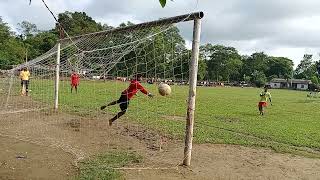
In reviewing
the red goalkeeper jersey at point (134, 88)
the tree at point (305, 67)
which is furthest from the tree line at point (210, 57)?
the red goalkeeper jersey at point (134, 88)

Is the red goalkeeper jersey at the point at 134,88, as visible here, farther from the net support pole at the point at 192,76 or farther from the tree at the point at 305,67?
the tree at the point at 305,67

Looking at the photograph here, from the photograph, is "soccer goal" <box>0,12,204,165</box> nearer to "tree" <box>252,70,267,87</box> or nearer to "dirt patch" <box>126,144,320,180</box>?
"dirt patch" <box>126,144,320,180</box>

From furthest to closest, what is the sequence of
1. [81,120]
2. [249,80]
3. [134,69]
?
[249,80], [81,120], [134,69]

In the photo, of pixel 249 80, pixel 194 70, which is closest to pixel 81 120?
pixel 194 70

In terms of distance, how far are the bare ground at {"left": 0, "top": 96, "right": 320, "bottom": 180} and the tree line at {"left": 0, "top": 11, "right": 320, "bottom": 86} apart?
27.3 m

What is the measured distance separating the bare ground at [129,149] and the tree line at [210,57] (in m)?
27.3

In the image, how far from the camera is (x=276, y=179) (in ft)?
24.0

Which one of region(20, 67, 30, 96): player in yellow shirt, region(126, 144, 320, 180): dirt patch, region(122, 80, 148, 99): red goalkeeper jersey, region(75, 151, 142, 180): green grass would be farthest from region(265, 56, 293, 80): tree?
region(75, 151, 142, 180): green grass

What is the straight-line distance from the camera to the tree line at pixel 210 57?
63397 millimetres

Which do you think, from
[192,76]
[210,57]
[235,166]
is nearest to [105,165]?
[192,76]

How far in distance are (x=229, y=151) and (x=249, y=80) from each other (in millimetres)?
98520

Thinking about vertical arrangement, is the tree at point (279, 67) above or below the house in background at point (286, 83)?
above

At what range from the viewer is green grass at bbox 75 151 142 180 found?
270 inches

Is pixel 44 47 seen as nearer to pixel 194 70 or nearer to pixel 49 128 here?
pixel 49 128
